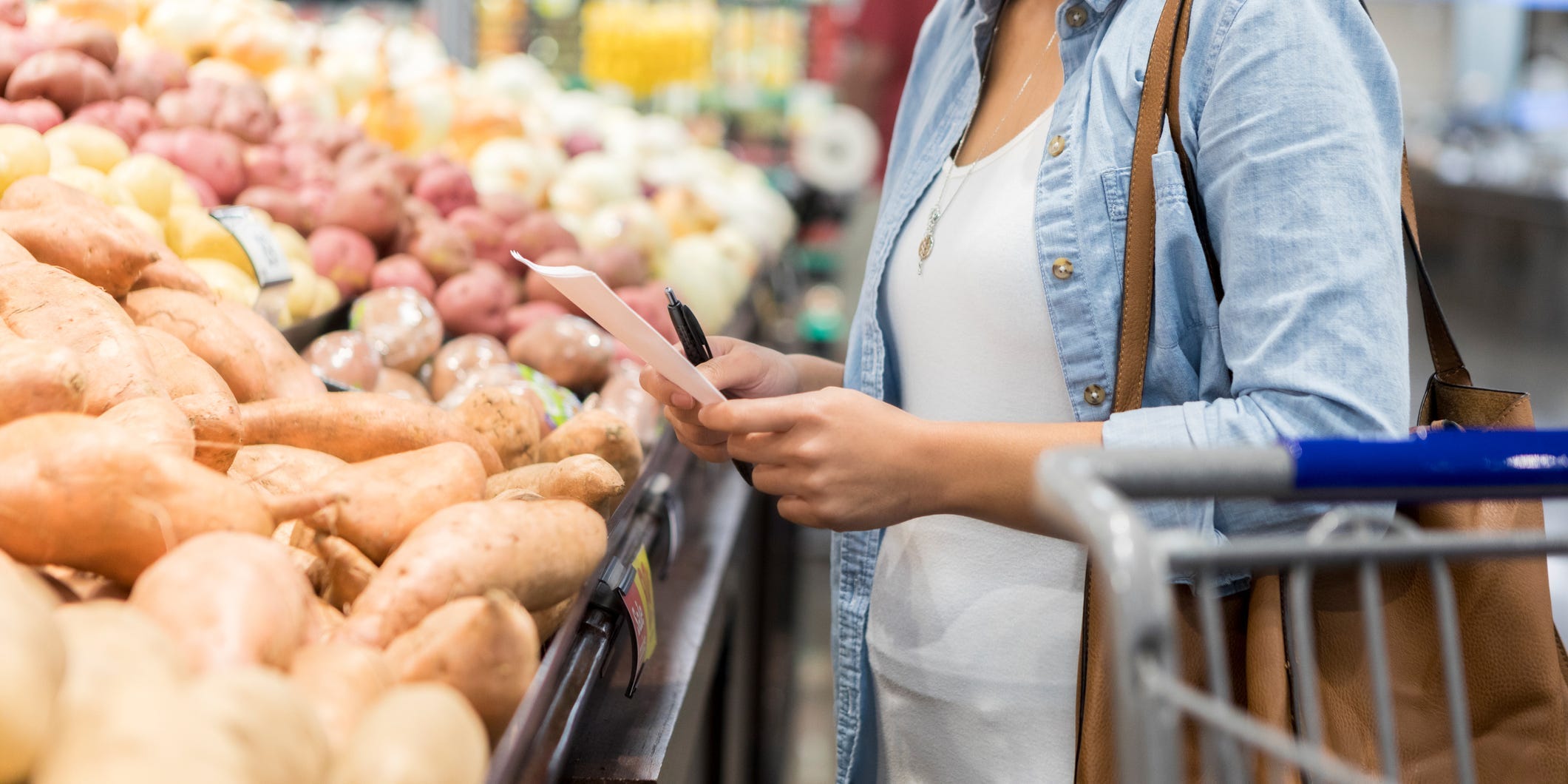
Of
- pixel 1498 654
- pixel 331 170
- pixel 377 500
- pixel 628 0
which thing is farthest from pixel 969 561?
pixel 628 0

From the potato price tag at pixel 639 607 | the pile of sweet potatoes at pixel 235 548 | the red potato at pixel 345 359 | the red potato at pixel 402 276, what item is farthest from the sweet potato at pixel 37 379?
the red potato at pixel 402 276

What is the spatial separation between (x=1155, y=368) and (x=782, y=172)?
432 centimetres

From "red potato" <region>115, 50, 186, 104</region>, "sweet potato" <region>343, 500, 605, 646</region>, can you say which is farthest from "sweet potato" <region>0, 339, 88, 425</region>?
"red potato" <region>115, 50, 186, 104</region>

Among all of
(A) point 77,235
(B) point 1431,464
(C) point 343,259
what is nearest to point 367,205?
(C) point 343,259

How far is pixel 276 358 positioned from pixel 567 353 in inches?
24.2

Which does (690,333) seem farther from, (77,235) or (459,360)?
(459,360)

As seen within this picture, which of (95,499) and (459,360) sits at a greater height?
(459,360)

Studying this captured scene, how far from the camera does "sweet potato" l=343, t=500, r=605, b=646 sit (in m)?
0.90

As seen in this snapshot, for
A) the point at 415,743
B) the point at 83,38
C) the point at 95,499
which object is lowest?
the point at 415,743

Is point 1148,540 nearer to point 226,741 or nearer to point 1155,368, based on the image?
point 226,741

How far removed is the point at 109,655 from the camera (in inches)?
27.7

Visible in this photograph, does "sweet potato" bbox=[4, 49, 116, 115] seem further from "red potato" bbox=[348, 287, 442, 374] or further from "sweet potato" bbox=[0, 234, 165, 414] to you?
"sweet potato" bbox=[0, 234, 165, 414]

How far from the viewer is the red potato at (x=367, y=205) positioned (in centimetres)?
216

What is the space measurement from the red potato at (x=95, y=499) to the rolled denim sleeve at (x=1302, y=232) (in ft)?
2.45
